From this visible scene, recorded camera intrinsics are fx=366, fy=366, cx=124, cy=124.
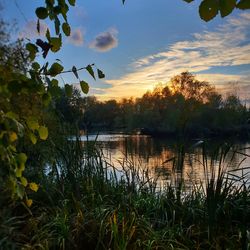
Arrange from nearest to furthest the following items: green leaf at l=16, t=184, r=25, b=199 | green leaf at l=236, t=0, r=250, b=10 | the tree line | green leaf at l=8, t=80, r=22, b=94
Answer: green leaf at l=236, t=0, r=250, b=10 → green leaf at l=8, t=80, r=22, b=94 → green leaf at l=16, t=184, r=25, b=199 → the tree line

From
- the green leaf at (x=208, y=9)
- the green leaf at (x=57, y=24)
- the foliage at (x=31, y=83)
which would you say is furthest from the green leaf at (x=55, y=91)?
the green leaf at (x=208, y=9)

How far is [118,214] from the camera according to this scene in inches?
158

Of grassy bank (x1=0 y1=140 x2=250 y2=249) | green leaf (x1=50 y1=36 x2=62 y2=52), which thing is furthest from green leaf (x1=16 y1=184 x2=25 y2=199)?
grassy bank (x1=0 y1=140 x2=250 y2=249)

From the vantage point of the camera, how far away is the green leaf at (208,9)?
0.64 metres

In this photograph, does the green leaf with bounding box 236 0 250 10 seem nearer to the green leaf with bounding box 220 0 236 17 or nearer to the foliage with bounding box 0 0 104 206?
the green leaf with bounding box 220 0 236 17

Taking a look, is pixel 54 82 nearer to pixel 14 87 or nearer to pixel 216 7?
pixel 14 87

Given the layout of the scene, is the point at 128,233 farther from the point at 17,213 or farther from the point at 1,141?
the point at 1,141

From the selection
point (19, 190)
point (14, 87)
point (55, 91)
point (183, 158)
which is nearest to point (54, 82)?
point (55, 91)

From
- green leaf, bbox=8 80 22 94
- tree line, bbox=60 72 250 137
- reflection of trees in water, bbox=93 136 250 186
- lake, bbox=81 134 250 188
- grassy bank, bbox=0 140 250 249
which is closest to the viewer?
green leaf, bbox=8 80 22 94

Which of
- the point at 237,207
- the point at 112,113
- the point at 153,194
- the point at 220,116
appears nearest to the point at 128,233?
the point at 237,207

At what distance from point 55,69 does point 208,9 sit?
0.48 m

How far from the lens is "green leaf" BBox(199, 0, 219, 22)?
0.64 meters

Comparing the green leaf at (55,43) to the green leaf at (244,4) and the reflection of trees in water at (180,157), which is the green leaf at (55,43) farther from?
the reflection of trees in water at (180,157)

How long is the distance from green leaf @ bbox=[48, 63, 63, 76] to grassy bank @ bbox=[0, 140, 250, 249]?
7.76ft
